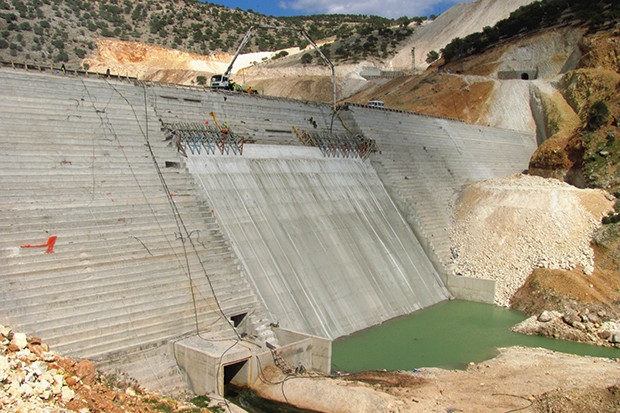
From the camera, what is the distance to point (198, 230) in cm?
2155

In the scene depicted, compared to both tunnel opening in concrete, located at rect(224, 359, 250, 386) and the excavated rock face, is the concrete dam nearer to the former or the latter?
tunnel opening in concrete, located at rect(224, 359, 250, 386)

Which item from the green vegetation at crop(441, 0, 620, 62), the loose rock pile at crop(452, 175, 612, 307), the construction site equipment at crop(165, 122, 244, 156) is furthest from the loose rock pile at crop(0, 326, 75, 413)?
the green vegetation at crop(441, 0, 620, 62)

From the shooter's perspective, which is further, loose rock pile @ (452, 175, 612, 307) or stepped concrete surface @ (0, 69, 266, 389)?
loose rock pile @ (452, 175, 612, 307)

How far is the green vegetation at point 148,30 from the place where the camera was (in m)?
75.0

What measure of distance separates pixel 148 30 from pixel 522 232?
7610 cm

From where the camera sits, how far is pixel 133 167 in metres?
22.4

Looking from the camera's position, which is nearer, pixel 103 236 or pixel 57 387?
pixel 57 387

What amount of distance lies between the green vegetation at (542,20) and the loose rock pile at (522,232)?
28.9m

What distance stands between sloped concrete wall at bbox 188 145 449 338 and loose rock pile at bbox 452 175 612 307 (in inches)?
118

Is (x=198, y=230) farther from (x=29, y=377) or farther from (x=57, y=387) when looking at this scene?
(x=29, y=377)

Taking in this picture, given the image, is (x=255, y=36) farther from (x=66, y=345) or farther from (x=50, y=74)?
(x=66, y=345)

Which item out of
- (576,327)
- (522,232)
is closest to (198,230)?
(576,327)

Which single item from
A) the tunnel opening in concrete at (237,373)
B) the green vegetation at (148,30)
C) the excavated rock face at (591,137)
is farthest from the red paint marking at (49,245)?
the green vegetation at (148,30)

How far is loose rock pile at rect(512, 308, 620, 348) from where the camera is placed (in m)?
23.1
